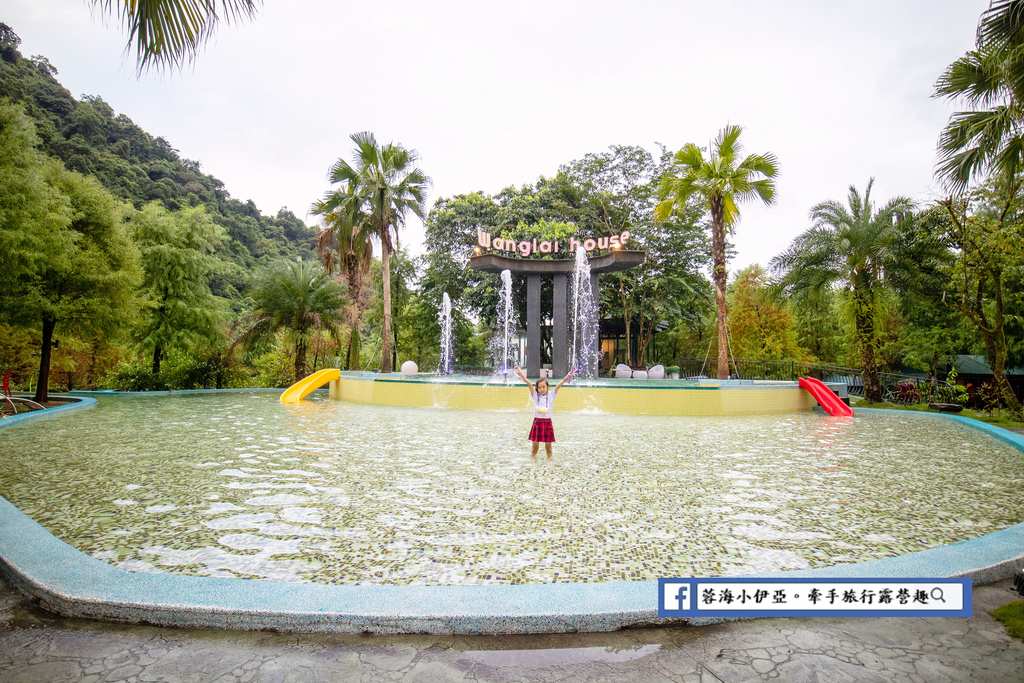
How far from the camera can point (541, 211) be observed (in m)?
25.3

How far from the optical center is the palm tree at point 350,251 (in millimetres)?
20219

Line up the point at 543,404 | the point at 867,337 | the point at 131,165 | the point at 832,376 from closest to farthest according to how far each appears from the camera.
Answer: the point at 543,404 < the point at 867,337 < the point at 832,376 < the point at 131,165

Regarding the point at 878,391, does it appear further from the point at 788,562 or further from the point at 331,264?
the point at 331,264

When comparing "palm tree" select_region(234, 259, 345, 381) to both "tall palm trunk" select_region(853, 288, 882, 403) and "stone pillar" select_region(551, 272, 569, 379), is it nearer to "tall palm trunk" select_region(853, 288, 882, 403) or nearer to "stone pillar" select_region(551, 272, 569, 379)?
"stone pillar" select_region(551, 272, 569, 379)

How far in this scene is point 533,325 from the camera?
62.7ft

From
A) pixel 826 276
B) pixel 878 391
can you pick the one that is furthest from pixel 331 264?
pixel 878 391

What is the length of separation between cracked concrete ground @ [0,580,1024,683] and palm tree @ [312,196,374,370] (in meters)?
19.0

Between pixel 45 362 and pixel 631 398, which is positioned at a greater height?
pixel 45 362

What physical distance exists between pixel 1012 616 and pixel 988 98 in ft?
38.1

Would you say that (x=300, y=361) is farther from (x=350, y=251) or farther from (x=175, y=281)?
(x=175, y=281)

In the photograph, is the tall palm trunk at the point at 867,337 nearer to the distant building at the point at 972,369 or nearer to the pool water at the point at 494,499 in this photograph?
the pool water at the point at 494,499

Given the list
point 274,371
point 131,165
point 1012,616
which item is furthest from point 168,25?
point 131,165

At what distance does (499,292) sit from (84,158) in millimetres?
26651

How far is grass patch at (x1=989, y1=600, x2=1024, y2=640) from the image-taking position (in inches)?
101
